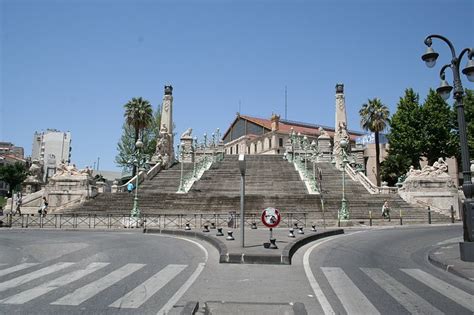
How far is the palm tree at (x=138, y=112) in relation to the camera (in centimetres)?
5341

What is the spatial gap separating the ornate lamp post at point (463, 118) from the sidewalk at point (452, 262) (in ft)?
1.30

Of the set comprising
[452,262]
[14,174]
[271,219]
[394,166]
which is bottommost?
[452,262]

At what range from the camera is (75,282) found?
708 centimetres

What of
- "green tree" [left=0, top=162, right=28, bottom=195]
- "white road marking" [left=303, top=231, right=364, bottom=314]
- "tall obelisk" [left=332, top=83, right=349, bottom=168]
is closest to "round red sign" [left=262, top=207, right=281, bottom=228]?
"white road marking" [left=303, top=231, right=364, bottom=314]

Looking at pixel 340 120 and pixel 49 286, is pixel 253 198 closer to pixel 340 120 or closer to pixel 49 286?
pixel 49 286

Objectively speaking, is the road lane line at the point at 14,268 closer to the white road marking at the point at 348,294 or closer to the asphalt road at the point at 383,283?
the asphalt road at the point at 383,283

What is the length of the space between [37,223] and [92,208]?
452 cm

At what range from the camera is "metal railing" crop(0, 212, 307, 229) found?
22.3m

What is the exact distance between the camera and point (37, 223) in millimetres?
24250

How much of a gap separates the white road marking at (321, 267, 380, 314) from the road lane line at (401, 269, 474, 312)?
4.76 ft

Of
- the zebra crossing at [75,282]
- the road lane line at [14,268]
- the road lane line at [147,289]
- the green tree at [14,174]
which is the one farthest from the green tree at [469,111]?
the green tree at [14,174]

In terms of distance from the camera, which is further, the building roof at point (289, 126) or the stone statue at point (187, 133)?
the building roof at point (289, 126)

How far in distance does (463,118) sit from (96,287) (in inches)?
397

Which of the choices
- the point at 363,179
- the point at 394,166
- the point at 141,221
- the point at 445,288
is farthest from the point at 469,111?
the point at 445,288
